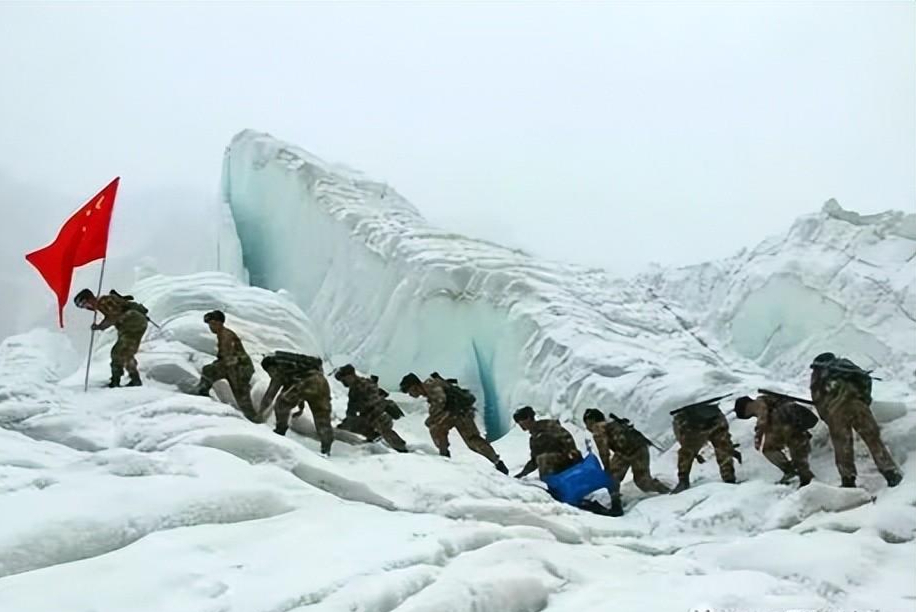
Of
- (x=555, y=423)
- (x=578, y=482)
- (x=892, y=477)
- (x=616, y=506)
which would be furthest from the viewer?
(x=555, y=423)

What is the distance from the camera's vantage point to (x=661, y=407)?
35.6 feet

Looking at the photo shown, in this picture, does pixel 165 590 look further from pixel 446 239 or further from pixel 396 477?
pixel 446 239

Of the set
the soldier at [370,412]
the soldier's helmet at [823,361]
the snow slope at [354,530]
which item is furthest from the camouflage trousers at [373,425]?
the soldier's helmet at [823,361]

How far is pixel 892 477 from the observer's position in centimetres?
675

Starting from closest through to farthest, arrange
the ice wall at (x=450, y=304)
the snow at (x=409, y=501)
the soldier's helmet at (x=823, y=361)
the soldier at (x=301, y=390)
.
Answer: the snow at (x=409, y=501)
the soldier's helmet at (x=823, y=361)
the soldier at (x=301, y=390)
the ice wall at (x=450, y=304)

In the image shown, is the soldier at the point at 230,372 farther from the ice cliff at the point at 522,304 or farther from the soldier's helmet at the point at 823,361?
the ice cliff at the point at 522,304

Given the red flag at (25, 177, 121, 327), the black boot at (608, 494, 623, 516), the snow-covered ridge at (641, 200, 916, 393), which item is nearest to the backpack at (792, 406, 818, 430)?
the black boot at (608, 494, 623, 516)

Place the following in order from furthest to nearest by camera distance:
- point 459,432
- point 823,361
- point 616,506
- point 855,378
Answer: point 459,432
point 616,506
point 823,361
point 855,378

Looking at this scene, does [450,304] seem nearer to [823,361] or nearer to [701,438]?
[701,438]

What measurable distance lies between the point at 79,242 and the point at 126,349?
1.11 meters

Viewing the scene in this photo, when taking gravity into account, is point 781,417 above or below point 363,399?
above

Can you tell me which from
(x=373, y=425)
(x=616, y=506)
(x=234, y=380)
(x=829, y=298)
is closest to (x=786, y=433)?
(x=616, y=506)

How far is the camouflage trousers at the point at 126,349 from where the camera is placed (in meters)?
7.82

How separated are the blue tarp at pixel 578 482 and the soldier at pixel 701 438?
68 cm
